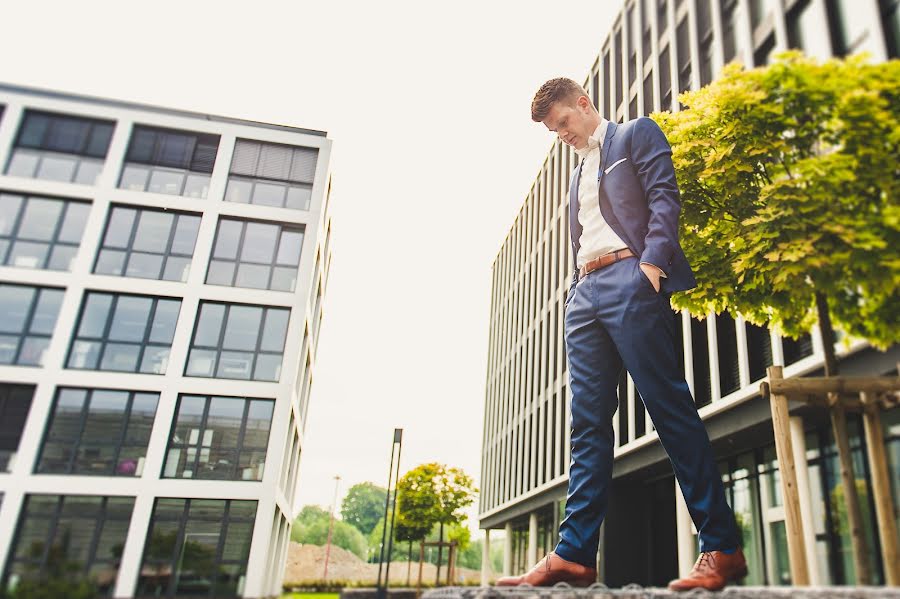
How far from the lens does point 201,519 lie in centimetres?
1980

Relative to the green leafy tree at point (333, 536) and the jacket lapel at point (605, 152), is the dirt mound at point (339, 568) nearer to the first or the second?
the green leafy tree at point (333, 536)

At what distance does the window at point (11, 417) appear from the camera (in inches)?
794

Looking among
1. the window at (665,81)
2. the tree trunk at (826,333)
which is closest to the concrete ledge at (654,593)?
the tree trunk at (826,333)

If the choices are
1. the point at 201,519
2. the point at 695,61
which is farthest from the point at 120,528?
the point at 695,61

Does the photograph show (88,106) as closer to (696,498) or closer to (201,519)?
(201,519)

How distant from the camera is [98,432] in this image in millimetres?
20672

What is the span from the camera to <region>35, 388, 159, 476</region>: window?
2017 cm

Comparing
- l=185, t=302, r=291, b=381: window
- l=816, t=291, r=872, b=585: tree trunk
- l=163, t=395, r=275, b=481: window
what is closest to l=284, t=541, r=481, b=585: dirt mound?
l=163, t=395, r=275, b=481: window

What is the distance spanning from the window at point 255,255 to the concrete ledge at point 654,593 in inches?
857

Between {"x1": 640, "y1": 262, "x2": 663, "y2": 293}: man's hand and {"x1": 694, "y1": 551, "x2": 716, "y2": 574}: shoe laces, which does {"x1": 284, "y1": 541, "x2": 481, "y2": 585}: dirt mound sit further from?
{"x1": 640, "y1": 262, "x2": 663, "y2": 293}: man's hand

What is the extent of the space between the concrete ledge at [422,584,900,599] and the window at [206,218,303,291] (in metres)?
21.8

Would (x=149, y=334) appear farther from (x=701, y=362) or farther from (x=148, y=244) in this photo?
(x=701, y=362)

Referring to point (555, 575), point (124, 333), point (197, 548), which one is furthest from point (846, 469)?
point (124, 333)

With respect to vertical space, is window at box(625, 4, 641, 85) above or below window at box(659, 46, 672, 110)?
above
